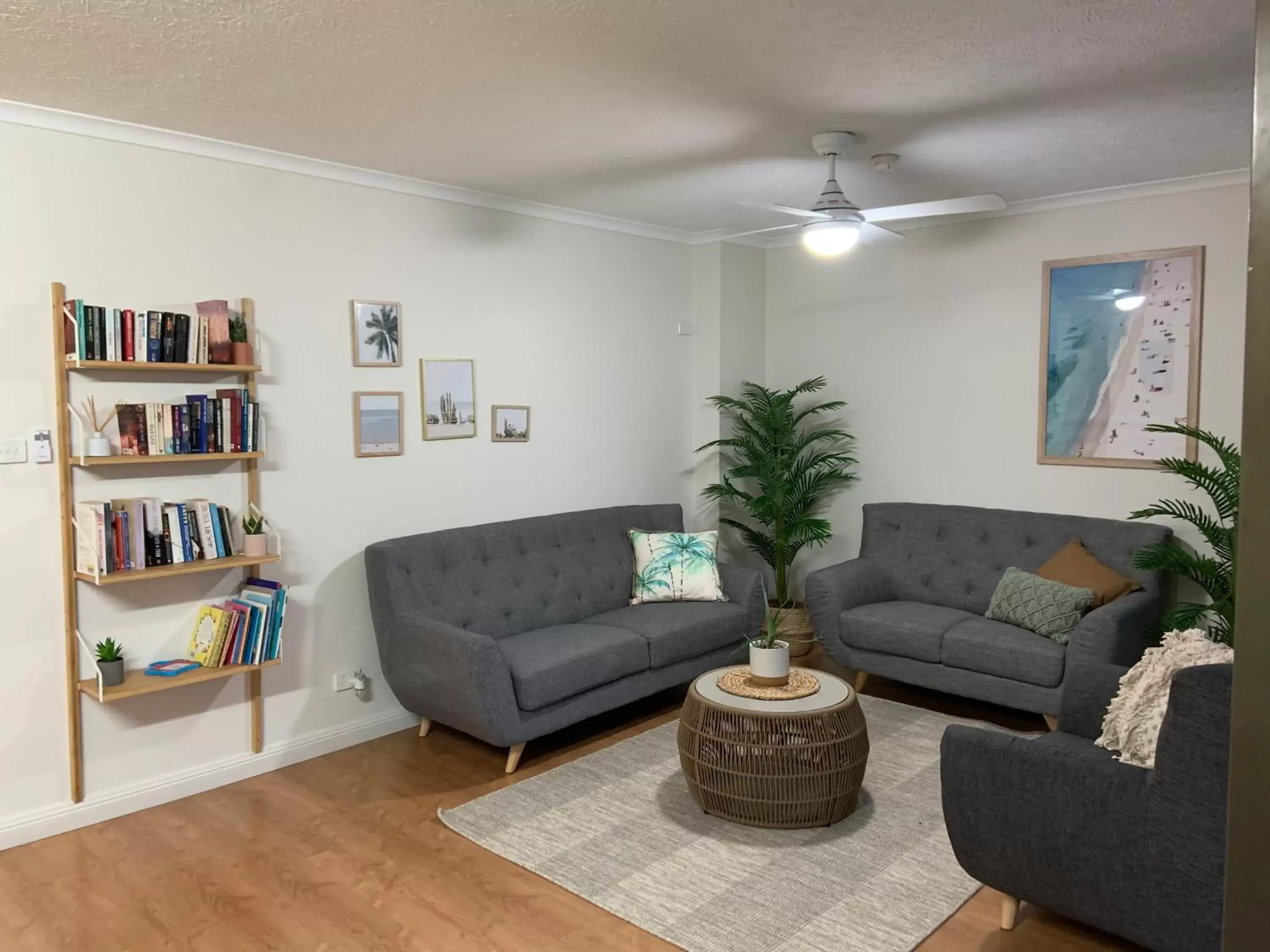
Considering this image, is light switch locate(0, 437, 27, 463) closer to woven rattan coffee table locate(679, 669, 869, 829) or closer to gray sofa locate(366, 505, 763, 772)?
gray sofa locate(366, 505, 763, 772)

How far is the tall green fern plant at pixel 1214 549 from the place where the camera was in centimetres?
394

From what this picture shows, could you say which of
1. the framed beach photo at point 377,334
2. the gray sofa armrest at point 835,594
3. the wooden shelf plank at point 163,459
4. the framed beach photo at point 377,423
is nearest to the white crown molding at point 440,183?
the framed beach photo at point 377,334

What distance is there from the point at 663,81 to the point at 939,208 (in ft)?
3.97

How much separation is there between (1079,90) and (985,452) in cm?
245

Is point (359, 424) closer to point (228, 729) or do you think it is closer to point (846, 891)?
point (228, 729)

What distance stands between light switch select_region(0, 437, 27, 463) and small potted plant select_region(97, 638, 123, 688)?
706mm

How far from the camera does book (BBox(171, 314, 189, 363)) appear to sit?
11.2ft

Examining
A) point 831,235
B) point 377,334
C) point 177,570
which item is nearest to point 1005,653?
point 831,235

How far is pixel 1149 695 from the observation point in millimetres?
2400

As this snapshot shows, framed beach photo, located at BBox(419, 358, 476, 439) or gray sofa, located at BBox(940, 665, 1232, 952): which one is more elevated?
framed beach photo, located at BBox(419, 358, 476, 439)

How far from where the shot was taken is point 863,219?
12.2 ft

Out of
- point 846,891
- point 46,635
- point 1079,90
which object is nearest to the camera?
point 846,891

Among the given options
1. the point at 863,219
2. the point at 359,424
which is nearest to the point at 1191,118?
the point at 863,219

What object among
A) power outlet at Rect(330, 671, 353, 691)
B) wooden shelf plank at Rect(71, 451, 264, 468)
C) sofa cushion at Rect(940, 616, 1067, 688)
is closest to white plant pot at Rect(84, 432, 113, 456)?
wooden shelf plank at Rect(71, 451, 264, 468)
